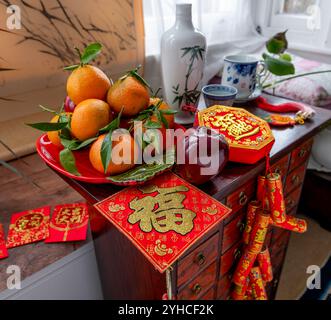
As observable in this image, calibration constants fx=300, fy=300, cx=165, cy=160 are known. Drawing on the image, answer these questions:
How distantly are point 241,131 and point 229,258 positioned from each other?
1.05 ft

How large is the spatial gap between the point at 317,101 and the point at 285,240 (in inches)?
24.0

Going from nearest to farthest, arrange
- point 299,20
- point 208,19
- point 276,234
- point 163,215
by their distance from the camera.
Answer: point 163,215 → point 276,234 → point 208,19 → point 299,20

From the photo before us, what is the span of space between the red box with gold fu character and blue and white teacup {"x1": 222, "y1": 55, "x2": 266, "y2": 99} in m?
0.18

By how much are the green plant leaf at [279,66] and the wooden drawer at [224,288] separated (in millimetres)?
613

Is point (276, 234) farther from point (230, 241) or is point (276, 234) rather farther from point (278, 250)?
point (230, 241)

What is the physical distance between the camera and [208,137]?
1.85ft

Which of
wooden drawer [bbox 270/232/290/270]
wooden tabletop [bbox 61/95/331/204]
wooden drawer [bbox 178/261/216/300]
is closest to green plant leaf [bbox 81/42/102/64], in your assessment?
wooden tabletop [bbox 61/95/331/204]

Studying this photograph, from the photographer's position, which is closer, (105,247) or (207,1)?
(105,247)

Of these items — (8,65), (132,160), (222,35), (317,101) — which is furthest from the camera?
(222,35)

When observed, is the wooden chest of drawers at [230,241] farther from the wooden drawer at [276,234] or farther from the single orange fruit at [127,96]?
the single orange fruit at [127,96]

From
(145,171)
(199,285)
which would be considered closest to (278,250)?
(199,285)

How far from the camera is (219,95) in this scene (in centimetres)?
81

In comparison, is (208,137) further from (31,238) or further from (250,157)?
(31,238)
